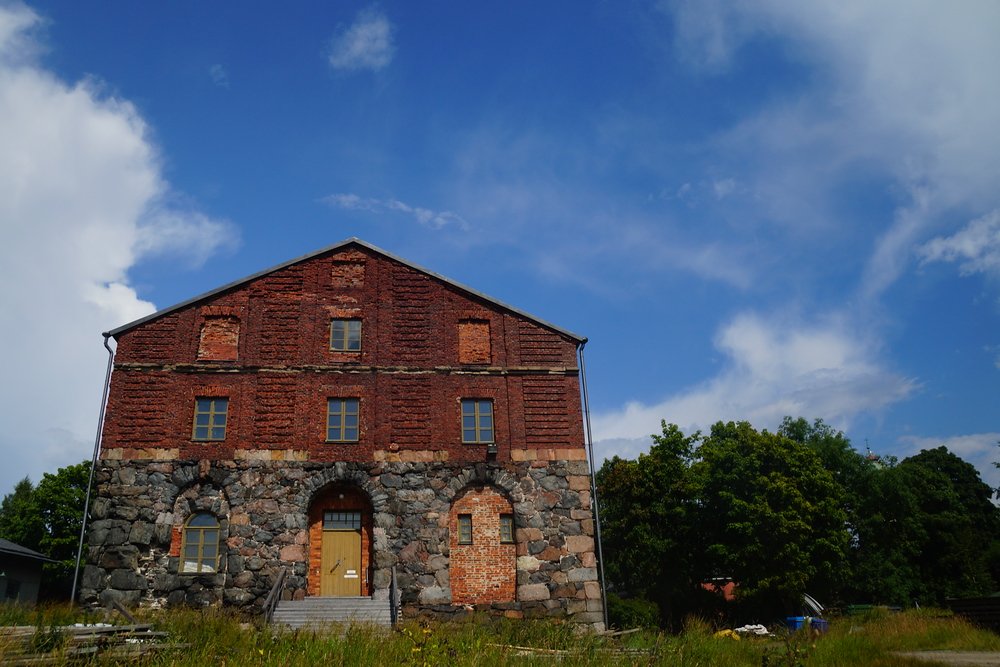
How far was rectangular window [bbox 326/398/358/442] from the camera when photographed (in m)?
22.6

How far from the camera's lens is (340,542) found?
21.9 meters

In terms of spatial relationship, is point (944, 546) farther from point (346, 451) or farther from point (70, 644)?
point (70, 644)

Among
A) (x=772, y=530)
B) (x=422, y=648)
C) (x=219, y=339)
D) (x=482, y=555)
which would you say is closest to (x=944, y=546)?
(x=772, y=530)

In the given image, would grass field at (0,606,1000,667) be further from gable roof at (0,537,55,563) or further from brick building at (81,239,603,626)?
gable roof at (0,537,55,563)

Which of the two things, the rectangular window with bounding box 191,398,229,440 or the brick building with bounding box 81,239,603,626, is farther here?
the rectangular window with bounding box 191,398,229,440

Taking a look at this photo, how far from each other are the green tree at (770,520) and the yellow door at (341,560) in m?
16.9

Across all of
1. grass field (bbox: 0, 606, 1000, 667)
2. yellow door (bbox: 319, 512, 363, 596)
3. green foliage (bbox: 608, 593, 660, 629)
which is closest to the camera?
grass field (bbox: 0, 606, 1000, 667)

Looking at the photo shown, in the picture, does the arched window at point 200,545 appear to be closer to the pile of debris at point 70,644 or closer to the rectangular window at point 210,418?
the rectangular window at point 210,418

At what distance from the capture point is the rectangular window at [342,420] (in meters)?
22.6

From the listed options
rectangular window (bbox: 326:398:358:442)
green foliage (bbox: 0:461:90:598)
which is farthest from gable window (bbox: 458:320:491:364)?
green foliage (bbox: 0:461:90:598)

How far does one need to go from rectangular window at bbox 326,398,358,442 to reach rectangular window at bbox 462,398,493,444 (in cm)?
339

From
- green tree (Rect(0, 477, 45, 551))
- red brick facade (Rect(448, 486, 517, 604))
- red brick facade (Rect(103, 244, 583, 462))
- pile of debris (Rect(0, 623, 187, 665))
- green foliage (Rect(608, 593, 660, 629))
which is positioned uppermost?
red brick facade (Rect(103, 244, 583, 462))

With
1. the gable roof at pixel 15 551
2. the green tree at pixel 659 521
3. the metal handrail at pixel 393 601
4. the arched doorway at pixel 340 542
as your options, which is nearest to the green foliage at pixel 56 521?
the gable roof at pixel 15 551

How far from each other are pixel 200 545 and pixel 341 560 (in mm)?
3983
